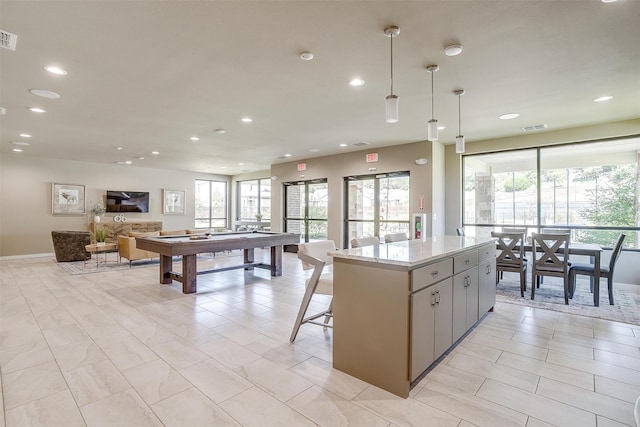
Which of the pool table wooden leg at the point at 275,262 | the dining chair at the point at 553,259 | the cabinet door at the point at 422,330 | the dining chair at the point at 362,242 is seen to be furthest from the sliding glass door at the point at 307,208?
the cabinet door at the point at 422,330

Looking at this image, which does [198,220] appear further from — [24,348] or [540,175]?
[540,175]

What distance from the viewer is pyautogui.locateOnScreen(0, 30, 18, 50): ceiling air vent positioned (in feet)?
8.31

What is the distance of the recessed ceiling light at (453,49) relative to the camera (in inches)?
107

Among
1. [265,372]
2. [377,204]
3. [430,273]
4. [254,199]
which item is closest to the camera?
[430,273]

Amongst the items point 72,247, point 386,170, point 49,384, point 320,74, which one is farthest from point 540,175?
point 72,247

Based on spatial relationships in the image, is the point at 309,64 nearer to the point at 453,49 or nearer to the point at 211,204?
the point at 453,49

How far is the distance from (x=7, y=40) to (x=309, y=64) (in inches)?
100

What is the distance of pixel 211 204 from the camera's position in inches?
489

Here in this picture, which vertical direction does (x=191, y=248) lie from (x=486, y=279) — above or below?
above

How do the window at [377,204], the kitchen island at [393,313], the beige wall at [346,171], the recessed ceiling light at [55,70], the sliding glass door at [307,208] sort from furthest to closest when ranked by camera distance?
the sliding glass door at [307,208] < the window at [377,204] < the beige wall at [346,171] < the recessed ceiling light at [55,70] < the kitchen island at [393,313]

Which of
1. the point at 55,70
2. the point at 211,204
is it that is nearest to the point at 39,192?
the point at 211,204

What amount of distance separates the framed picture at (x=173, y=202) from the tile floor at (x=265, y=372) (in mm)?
7136

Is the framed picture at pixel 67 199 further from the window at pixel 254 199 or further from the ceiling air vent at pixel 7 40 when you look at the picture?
the ceiling air vent at pixel 7 40

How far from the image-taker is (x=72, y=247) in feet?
24.5
